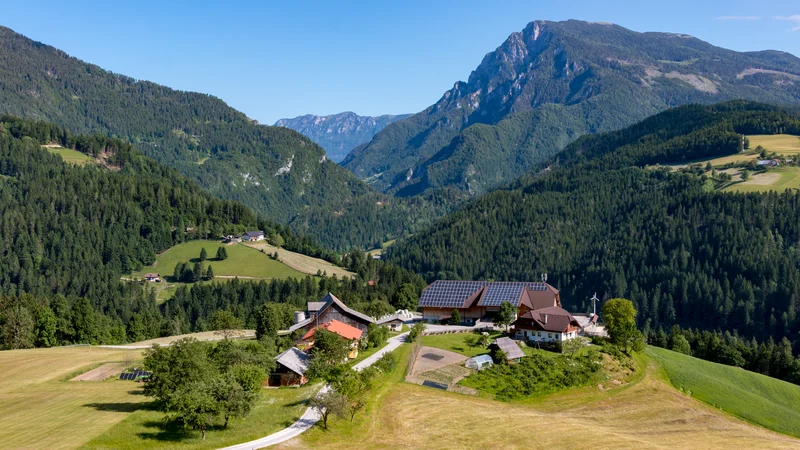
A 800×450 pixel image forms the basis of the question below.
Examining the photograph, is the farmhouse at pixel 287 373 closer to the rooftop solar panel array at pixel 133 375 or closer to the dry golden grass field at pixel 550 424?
the dry golden grass field at pixel 550 424

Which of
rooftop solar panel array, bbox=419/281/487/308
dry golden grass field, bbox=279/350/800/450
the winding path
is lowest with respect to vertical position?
dry golden grass field, bbox=279/350/800/450

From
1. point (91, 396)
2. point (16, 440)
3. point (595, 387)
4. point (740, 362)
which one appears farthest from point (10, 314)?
point (740, 362)

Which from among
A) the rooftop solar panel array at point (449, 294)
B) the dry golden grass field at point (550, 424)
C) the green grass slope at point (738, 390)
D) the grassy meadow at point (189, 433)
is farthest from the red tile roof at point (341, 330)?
the green grass slope at point (738, 390)

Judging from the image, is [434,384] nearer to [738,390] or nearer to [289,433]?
[289,433]

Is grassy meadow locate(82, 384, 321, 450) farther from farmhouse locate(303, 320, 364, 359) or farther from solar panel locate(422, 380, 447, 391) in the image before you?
farmhouse locate(303, 320, 364, 359)

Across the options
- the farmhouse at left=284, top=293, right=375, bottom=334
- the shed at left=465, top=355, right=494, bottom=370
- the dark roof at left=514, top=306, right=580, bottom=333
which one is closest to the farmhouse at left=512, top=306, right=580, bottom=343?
the dark roof at left=514, top=306, right=580, bottom=333

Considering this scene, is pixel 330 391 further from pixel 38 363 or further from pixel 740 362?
pixel 740 362
